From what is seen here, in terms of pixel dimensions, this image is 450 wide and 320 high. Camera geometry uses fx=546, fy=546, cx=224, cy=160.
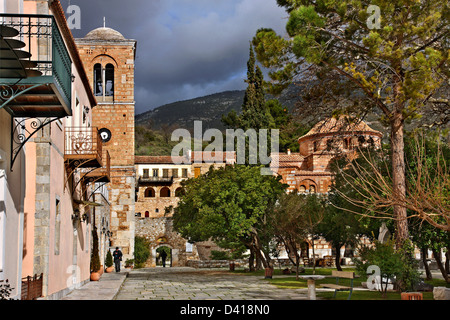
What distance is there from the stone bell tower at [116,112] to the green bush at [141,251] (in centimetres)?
870

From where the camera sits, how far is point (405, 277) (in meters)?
16.1

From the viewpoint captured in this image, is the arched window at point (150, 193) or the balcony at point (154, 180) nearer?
the balcony at point (154, 180)

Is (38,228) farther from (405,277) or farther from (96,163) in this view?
(405,277)

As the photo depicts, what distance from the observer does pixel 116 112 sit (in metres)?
36.0

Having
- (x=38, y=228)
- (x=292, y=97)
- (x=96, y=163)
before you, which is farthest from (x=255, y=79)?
(x=38, y=228)

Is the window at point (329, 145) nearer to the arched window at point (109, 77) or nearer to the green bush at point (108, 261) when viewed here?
the green bush at point (108, 261)

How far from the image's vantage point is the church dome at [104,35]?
36781mm

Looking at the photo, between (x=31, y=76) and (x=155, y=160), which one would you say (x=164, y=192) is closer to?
(x=155, y=160)

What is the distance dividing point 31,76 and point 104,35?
30564 millimetres

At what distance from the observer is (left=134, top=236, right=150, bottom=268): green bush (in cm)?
4401

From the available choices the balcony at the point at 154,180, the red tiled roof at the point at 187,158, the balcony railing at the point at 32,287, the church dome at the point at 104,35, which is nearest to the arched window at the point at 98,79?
the church dome at the point at 104,35

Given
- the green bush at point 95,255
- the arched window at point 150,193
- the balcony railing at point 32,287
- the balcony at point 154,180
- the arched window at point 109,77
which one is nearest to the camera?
the balcony railing at point 32,287

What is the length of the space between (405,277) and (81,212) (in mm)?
10507

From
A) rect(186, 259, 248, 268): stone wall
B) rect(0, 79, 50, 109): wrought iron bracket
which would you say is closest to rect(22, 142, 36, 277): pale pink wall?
rect(0, 79, 50, 109): wrought iron bracket
